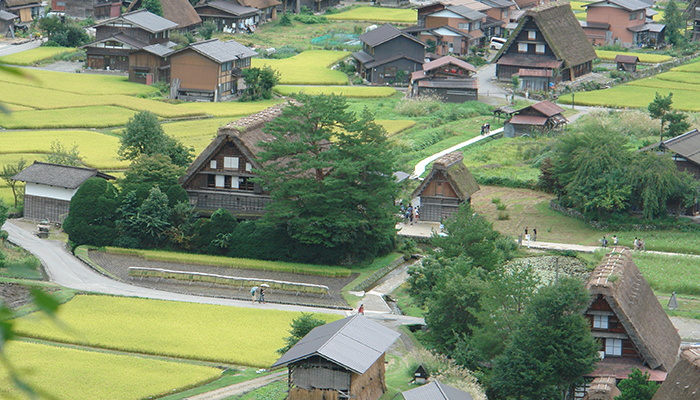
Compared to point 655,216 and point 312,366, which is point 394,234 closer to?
point 655,216

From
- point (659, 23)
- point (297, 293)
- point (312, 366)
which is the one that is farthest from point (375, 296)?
point (659, 23)

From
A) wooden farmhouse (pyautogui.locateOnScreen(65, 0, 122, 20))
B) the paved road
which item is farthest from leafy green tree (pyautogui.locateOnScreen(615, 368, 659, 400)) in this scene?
wooden farmhouse (pyautogui.locateOnScreen(65, 0, 122, 20))

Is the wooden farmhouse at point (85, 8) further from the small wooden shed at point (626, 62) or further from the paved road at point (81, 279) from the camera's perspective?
the paved road at point (81, 279)

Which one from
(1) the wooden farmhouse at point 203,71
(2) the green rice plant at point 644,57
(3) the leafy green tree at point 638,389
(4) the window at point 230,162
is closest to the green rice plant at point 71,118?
(1) the wooden farmhouse at point 203,71

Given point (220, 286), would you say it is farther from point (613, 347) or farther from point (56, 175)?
point (613, 347)

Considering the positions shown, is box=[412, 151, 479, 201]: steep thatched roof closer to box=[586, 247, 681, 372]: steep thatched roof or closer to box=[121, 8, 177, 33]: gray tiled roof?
box=[586, 247, 681, 372]: steep thatched roof
